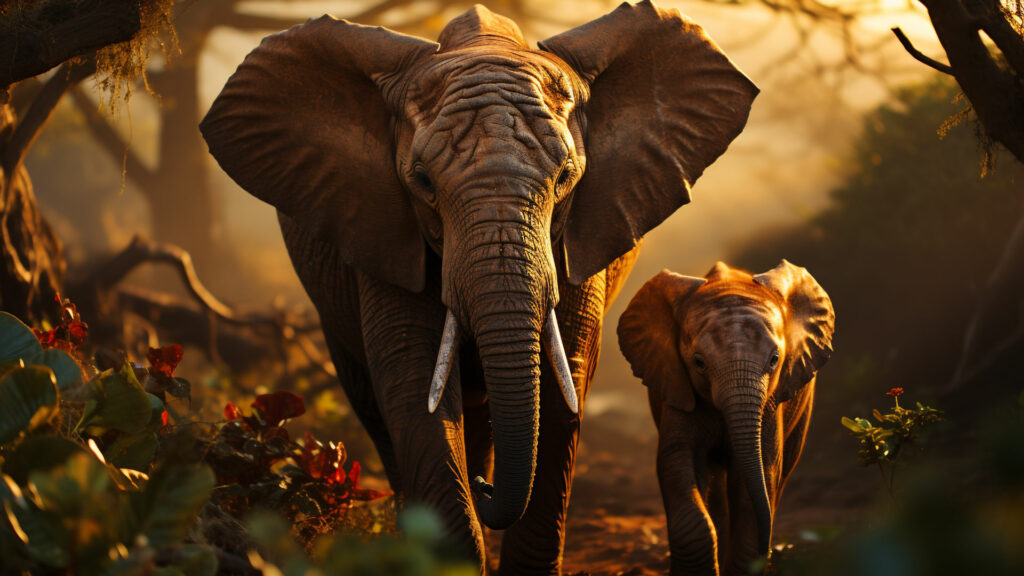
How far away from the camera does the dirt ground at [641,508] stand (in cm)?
664

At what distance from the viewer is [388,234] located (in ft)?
13.5

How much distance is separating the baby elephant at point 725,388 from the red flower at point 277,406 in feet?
5.97

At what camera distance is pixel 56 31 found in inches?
174

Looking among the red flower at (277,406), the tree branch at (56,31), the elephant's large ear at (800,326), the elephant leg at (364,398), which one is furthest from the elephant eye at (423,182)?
the elephant leg at (364,398)

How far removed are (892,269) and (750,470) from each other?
27.5 ft

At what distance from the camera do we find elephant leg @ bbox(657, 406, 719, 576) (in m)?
4.45

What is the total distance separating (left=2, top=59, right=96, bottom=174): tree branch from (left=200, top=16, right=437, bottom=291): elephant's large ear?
2181mm

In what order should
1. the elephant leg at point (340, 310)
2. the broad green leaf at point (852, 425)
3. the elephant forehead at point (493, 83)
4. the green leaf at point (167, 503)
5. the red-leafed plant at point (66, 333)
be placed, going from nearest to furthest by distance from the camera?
1. the green leaf at point (167, 503)
2. the elephant forehead at point (493, 83)
3. the broad green leaf at point (852, 425)
4. the red-leafed plant at point (66, 333)
5. the elephant leg at point (340, 310)

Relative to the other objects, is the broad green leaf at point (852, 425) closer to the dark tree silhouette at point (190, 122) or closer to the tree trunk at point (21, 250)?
the tree trunk at point (21, 250)

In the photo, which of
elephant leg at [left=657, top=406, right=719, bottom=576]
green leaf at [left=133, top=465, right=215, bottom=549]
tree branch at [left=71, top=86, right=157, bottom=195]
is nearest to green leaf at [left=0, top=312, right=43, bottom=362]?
green leaf at [left=133, top=465, right=215, bottom=549]

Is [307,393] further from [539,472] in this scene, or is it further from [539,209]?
[539,209]

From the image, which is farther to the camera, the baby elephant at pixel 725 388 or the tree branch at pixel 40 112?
the tree branch at pixel 40 112

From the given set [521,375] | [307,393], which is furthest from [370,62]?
[307,393]

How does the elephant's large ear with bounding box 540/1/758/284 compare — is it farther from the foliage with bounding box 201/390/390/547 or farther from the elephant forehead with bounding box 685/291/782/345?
the foliage with bounding box 201/390/390/547
